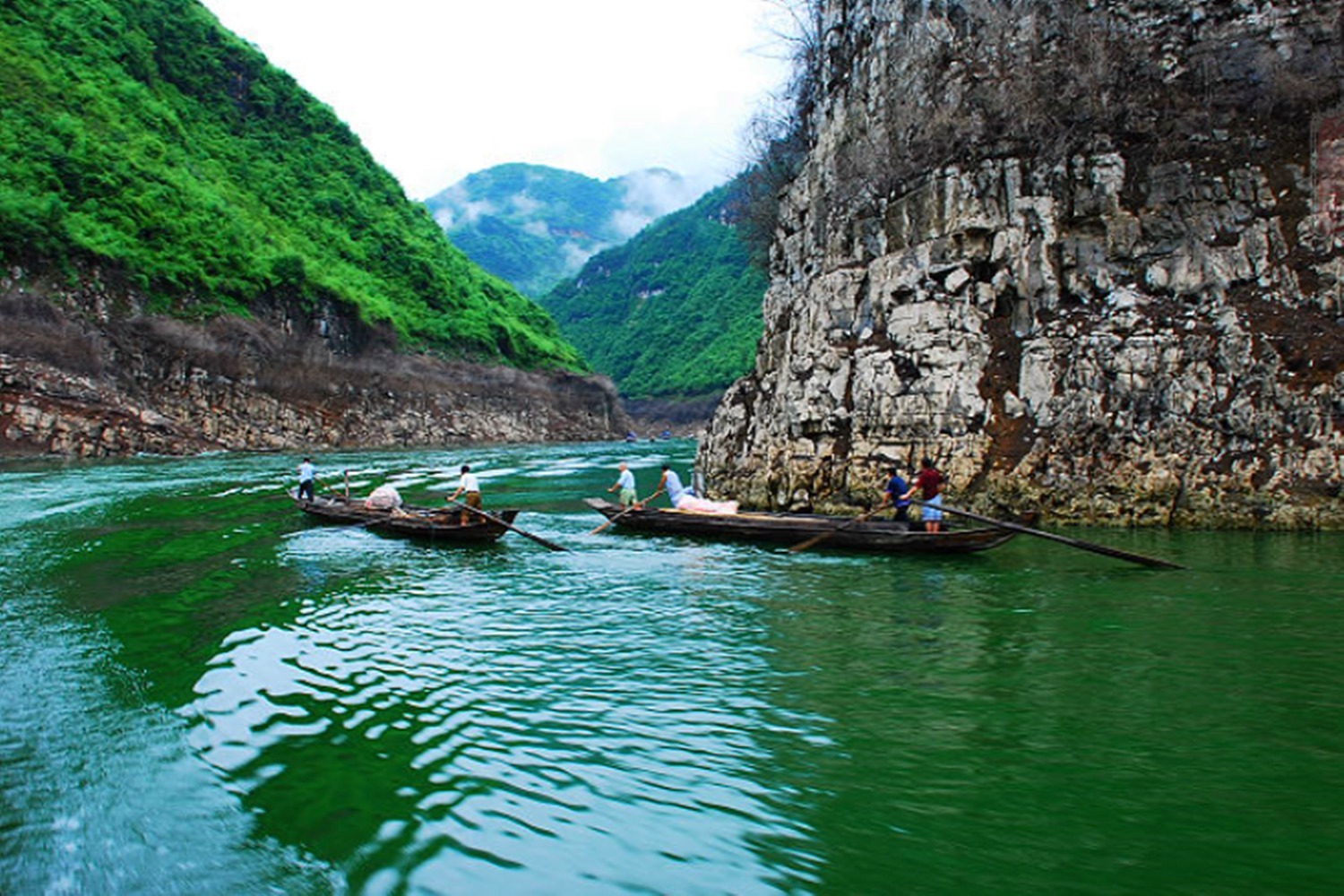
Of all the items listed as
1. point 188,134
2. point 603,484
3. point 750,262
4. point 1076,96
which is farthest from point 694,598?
point 188,134

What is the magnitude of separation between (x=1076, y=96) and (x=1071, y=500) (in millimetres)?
11823

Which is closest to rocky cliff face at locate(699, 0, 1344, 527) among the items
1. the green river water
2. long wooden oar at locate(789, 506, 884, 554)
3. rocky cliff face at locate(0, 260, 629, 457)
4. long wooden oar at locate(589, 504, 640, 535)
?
long wooden oar at locate(789, 506, 884, 554)

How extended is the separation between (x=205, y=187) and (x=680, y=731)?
71388mm

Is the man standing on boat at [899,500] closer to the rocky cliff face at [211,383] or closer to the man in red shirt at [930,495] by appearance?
the man in red shirt at [930,495]

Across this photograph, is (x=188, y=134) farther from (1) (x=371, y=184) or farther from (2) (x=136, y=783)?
(2) (x=136, y=783)

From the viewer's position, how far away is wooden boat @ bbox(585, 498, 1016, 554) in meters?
15.7

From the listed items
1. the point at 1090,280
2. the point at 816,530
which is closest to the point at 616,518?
the point at 816,530

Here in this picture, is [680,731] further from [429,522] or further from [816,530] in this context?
[429,522]

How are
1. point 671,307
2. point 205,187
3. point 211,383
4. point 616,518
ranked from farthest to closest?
point 671,307
point 205,187
point 211,383
point 616,518

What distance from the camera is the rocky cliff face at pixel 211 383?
4050 centimetres

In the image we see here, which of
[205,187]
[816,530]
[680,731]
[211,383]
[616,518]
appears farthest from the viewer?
[205,187]

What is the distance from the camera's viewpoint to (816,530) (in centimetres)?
1731

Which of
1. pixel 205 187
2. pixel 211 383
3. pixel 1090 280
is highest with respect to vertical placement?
pixel 205 187

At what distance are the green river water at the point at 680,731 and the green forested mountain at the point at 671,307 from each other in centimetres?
8507
